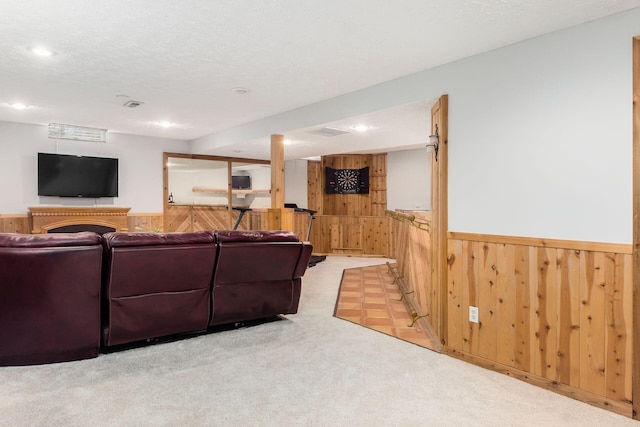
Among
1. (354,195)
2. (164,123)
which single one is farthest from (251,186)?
(164,123)

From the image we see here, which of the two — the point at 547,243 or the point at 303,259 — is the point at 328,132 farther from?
the point at 547,243

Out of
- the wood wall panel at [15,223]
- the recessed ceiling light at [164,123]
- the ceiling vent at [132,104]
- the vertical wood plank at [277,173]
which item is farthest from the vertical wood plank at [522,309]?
the wood wall panel at [15,223]

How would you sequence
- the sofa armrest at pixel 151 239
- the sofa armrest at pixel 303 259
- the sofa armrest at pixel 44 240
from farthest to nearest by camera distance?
the sofa armrest at pixel 303 259, the sofa armrest at pixel 151 239, the sofa armrest at pixel 44 240

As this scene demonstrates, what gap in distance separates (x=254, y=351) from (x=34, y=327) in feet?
5.00

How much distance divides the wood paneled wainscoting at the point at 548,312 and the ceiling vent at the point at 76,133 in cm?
611

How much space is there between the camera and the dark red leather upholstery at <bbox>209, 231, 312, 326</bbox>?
128 inches

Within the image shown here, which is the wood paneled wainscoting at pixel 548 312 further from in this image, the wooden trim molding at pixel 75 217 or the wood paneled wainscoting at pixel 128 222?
the wooden trim molding at pixel 75 217

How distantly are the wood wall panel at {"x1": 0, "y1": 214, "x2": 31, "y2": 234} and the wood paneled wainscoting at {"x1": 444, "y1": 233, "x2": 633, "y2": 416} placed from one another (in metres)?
6.45

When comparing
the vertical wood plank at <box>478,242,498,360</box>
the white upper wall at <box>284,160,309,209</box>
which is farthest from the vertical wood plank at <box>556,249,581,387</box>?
the white upper wall at <box>284,160,309,209</box>

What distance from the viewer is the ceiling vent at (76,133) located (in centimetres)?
608

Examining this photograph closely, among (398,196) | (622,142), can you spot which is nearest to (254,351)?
(622,142)

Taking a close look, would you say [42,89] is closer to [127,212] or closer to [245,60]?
[245,60]

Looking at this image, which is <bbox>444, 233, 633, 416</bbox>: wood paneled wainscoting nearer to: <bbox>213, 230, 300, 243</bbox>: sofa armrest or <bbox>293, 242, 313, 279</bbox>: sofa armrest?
<bbox>293, 242, 313, 279</bbox>: sofa armrest

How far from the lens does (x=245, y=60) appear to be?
3.25 meters
